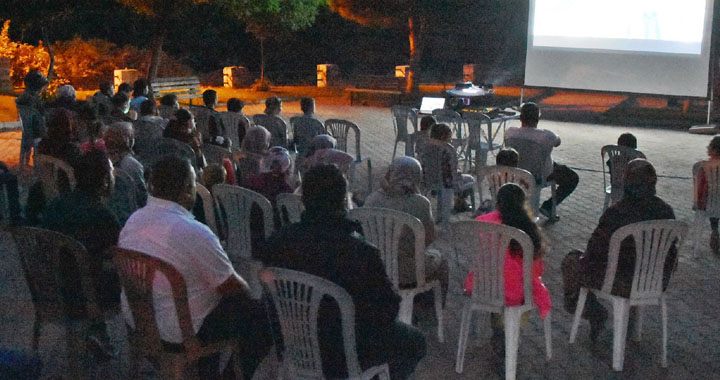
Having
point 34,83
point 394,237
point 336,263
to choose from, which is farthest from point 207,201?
point 34,83

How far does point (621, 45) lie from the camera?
16047 mm

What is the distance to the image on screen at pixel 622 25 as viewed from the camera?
48.9 feet

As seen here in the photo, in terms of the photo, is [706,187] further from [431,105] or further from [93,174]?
[431,105]

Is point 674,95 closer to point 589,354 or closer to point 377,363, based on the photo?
point 589,354

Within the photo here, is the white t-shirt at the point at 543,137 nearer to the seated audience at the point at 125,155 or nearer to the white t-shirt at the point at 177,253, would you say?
the seated audience at the point at 125,155

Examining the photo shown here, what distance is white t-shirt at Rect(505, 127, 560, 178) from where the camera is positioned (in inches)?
314

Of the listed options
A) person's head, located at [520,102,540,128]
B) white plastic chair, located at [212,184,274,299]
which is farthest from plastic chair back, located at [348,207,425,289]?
person's head, located at [520,102,540,128]

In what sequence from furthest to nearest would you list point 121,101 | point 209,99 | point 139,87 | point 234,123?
point 139,87 → point 209,99 → point 234,123 → point 121,101

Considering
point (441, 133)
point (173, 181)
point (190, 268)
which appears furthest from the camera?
point (441, 133)

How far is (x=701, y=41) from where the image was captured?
15039mm

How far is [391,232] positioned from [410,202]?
40 cm

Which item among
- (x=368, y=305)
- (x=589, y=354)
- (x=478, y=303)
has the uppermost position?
(x=368, y=305)

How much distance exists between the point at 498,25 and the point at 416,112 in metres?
15.1

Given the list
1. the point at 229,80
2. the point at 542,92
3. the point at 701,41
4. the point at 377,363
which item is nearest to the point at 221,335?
the point at 377,363
